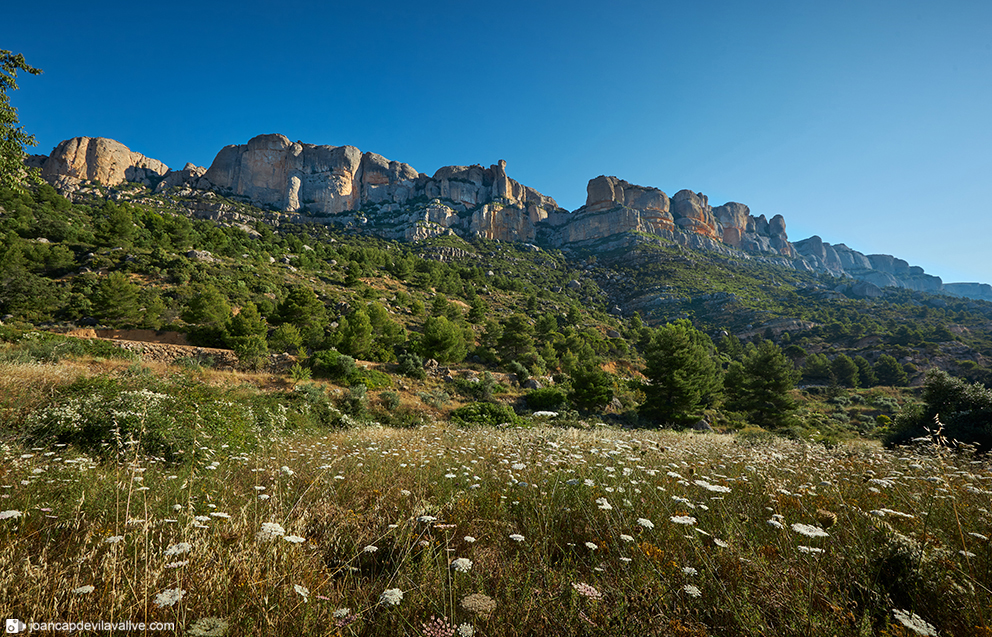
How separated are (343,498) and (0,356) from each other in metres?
14.0

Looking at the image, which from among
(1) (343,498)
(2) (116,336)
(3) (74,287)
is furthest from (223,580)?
(3) (74,287)

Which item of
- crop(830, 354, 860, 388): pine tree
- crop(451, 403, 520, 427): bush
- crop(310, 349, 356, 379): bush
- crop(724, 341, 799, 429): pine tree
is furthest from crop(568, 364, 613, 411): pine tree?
crop(830, 354, 860, 388): pine tree

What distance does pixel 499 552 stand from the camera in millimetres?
2375

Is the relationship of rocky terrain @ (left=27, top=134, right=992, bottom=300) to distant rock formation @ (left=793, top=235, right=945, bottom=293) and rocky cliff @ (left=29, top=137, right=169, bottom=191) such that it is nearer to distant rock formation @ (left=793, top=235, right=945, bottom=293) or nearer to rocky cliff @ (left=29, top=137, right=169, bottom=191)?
rocky cliff @ (left=29, top=137, right=169, bottom=191)

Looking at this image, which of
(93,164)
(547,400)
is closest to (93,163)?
(93,164)

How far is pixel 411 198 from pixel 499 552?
5119 inches

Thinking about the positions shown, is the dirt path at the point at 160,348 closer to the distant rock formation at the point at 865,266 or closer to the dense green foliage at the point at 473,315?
the dense green foliage at the point at 473,315

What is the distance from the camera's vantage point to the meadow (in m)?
1.54

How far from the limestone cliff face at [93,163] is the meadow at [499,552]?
466 feet

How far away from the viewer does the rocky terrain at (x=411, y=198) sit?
9738 cm

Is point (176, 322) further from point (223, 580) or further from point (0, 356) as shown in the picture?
point (223, 580)

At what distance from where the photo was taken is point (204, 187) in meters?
100

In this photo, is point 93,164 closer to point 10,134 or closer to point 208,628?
point 10,134

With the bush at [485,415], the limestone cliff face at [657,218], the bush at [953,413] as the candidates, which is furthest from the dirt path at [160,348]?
the limestone cliff face at [657,218]
